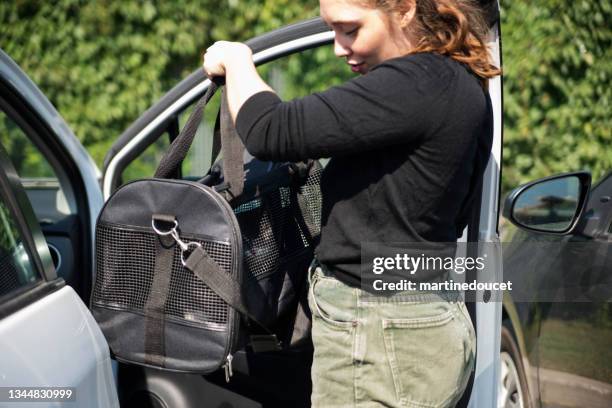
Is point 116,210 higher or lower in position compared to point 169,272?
higher

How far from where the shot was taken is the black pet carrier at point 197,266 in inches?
73.7

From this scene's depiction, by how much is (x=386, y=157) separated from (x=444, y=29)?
30cm

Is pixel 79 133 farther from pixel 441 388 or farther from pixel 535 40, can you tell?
pixel 441 388

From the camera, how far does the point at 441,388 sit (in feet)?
5.84

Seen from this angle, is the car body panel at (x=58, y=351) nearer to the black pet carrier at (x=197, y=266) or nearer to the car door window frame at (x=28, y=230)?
the car door window frame at (x=28, y=230)

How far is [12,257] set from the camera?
1.78 metres

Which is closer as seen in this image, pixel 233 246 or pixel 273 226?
pixel 233 246

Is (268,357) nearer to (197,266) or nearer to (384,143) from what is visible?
(197,266)

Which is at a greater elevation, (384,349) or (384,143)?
(384,143)

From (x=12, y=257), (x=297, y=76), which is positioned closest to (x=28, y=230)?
(x=12, y=257)

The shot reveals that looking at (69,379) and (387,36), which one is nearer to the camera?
(69,379)

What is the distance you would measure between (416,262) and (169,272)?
57cm

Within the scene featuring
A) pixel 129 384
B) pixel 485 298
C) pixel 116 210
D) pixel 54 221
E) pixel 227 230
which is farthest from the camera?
pixel 54 221

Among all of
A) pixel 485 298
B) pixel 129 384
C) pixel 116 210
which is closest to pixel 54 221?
pixel 129 384
